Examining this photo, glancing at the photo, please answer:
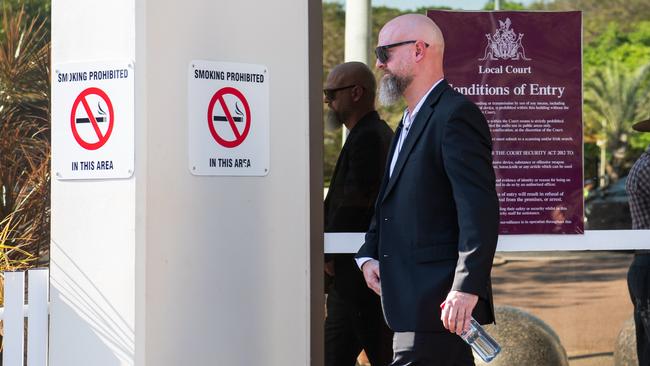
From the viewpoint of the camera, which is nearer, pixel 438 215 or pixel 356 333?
pixel 438 215

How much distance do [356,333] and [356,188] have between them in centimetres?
72

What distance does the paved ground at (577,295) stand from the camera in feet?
23.0

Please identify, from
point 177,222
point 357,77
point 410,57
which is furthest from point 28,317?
point 357,77

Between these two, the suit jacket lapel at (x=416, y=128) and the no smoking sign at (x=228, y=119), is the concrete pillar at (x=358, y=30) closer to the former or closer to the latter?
the no smoking sign at (x=228, y=119)

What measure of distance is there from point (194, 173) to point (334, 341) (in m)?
1.60

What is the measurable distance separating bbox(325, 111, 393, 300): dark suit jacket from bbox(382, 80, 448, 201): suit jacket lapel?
1348 mm

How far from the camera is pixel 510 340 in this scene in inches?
270

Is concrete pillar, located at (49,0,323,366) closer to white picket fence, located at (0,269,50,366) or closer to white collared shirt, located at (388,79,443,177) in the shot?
white picket fence, located at (0,269,50,366)

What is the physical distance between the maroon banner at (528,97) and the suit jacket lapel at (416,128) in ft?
5.62

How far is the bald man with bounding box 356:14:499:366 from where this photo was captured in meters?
3.87

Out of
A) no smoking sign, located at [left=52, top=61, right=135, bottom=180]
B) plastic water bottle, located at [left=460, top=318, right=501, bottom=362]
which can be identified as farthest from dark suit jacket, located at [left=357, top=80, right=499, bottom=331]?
no smoking sign, located at [left=52, top=61, right=135, bottom=180]

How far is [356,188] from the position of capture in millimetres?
5688

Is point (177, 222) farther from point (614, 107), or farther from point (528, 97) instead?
point (614, 107)

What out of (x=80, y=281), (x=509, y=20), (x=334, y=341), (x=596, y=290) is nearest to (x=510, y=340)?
(x=334, y=341)
